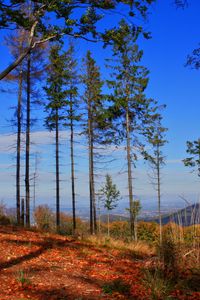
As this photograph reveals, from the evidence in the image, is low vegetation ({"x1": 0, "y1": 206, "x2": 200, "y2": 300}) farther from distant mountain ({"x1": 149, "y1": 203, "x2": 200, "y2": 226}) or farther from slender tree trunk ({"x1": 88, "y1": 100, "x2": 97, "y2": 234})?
slender tree trunk ({"x1": 88, "y1": 100, "x2": 97, "y2": 234})

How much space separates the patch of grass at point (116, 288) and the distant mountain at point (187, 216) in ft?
4.74

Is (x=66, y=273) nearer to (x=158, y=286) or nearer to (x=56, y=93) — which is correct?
(x=158, y=286)

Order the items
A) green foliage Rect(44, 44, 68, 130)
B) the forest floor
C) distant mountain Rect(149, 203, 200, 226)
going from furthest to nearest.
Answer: green foliage Rect(44, 44, 68, 130)
distant mountain Rect(149, 203, 200, 226)
the forest floor

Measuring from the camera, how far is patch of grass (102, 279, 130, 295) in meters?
Answer: 6.09

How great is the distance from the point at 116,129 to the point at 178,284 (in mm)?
20452

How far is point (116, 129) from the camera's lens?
86.3ft

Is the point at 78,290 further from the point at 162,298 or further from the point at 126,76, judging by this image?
the point at 126,76

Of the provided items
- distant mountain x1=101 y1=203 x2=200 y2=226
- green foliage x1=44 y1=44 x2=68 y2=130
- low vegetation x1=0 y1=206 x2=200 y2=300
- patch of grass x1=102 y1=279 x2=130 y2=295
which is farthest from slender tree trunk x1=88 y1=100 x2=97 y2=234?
patch of grass x1=102 y1=279 x2=130 y2=295

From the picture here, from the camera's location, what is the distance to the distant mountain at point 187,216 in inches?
279

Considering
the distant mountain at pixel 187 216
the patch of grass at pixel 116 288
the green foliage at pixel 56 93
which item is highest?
the green foliage at pixel 56 93

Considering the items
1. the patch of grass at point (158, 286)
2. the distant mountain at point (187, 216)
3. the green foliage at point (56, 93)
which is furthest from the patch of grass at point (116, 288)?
the green foliage at point (56, 93)

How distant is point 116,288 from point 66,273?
1.53m

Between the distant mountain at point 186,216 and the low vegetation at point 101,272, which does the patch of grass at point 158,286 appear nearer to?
the low vegetation at point 101,272

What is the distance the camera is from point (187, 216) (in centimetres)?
736
